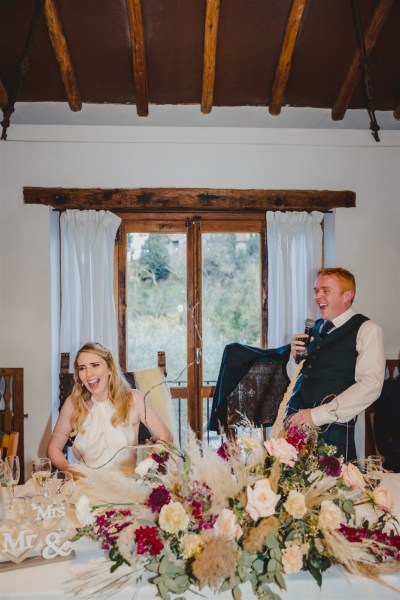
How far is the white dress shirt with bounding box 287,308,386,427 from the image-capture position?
8.19ft

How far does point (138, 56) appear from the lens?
348cm

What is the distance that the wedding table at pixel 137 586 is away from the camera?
1.29 metres

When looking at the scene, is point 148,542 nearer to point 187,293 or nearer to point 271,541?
point 271,541

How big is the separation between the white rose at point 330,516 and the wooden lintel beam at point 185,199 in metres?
2.99

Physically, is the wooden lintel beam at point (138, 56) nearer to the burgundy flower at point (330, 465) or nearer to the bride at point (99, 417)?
the bride at point (99, 417)

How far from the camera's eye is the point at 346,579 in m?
1.33

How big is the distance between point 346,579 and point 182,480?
1.65 ft

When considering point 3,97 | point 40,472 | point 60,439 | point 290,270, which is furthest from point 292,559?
point 3,97

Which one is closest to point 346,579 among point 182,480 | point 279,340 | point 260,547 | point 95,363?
point 260,547

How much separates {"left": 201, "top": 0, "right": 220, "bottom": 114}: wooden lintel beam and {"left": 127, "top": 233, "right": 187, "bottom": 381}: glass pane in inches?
39.8

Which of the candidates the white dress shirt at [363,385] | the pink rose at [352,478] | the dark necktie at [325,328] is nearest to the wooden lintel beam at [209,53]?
the dark necktie at [325,328]

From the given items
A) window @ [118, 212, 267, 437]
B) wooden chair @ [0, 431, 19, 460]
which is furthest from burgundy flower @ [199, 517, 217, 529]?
window @ [118, 212, 267, 437]

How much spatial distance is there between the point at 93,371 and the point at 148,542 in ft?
4.54

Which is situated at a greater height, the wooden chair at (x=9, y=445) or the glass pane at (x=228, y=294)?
the glass pane at (x=228, y=294)
